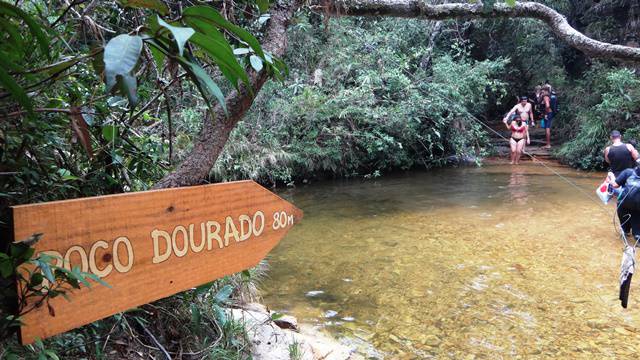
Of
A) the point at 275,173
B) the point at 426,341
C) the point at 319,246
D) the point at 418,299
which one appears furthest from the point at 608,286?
the point at 275,173

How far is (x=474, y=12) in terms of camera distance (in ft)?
10.9

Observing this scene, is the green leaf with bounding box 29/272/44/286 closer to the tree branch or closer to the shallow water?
the tree branch

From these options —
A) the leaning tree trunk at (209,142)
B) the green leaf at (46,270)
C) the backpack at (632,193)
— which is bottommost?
the backpack at (632,193)

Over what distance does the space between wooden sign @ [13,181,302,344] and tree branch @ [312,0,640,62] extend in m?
1.97

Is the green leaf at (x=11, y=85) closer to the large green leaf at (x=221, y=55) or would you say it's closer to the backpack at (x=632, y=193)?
the large green leaf at (x=221, y=55)

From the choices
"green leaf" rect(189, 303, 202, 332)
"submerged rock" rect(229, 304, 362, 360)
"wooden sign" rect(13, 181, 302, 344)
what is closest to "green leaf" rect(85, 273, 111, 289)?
"wooden sign" rect(13, 181, 302, 344)

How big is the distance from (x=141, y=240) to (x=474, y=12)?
313 centimetres

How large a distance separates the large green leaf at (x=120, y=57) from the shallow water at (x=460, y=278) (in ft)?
9.11

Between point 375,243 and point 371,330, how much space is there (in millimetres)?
2134

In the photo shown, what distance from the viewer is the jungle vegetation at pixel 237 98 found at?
0.81 meters

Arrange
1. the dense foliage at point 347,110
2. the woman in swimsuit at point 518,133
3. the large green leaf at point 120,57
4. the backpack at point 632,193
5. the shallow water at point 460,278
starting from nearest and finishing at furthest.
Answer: the large green leaf at point 120,57
the shallow water at point 460,278
the backpack at point 632,193
the dense foliage at point 347,110
the woman in swimsuit at point 518,133

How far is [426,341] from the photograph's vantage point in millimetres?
3105

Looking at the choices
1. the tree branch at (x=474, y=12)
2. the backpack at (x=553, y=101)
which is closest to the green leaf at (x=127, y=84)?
the tree branch at (x=474, y=12)

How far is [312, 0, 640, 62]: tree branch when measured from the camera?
2789mm
